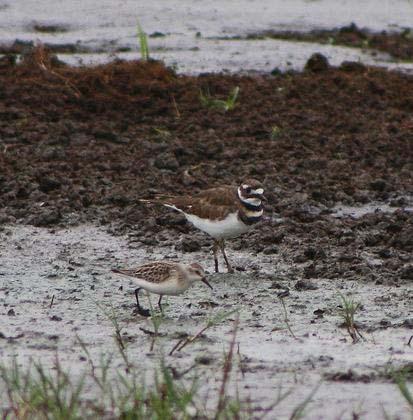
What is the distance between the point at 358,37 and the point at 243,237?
948cm

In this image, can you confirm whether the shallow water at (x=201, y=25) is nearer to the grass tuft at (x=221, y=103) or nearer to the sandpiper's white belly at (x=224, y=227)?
the grass tuft at (x=221, y=103)

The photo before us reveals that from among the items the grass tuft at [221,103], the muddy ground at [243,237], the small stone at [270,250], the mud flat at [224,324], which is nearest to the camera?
the mud flat at [224,324]

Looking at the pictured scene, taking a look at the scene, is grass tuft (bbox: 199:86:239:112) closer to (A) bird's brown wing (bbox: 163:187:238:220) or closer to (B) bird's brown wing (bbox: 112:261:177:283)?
(A) bird's brown wing (bbox: 163:187:238:220)

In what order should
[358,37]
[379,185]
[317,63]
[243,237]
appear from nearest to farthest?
1. [243,237]
2. [379,185]
3. [317,63]
4. [358,37]

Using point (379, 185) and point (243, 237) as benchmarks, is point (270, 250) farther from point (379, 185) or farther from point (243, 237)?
point (379, 185)

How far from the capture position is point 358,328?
29.2 feet

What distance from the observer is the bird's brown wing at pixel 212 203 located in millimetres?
10852

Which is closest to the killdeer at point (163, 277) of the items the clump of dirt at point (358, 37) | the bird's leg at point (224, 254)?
the bird's leg at point (224, 254)

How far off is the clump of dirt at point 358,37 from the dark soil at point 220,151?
240 centimetres

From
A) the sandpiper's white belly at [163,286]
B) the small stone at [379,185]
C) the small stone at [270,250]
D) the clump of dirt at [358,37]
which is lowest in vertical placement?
the small stone at [270,250]

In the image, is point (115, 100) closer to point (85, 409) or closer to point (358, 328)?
point (358, 328)

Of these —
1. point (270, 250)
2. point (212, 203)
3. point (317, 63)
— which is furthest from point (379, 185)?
point (317, 63)

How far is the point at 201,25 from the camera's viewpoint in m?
20.2

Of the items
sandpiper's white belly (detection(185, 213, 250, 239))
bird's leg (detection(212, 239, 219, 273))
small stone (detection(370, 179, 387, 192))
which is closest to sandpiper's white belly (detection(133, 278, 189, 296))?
bird's leg (detection(212, 239, 219, 273))
